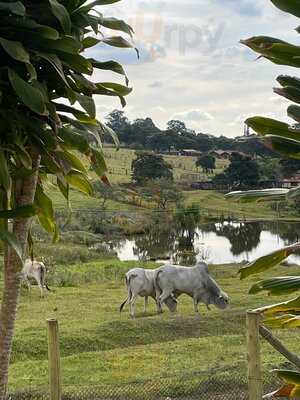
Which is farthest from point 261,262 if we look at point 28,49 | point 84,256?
point 84,256

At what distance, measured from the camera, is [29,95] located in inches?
92.9

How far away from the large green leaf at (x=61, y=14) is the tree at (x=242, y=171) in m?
41.4

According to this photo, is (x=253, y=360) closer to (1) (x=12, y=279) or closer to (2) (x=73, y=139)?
(1) (x=12, y=279)

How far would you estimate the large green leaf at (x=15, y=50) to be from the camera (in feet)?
7.65

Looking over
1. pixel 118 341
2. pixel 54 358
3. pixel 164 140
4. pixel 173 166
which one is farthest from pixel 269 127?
pixel 164 140

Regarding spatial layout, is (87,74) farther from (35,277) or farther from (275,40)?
(35,277)

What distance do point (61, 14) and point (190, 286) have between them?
11.0 metres

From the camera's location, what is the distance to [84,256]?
22.7 metres

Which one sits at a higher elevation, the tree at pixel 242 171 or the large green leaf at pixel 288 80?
the tree at pixel 242 171

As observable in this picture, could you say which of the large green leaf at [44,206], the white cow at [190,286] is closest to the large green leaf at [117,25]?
the large green leaf at [44,206]

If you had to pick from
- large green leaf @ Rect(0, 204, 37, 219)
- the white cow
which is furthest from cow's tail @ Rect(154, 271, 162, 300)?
large green leaf @ Rect(0, 204, 37, 219)

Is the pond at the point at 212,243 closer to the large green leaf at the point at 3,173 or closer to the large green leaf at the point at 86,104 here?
the large green leaf at the point at 86,104

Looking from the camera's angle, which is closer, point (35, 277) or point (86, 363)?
point (86, 363)

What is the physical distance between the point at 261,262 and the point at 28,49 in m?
1.34
